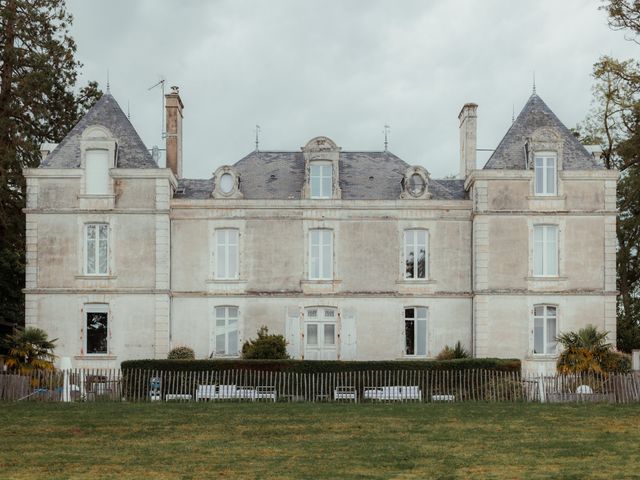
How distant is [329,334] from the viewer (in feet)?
126

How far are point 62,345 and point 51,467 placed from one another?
17740mm

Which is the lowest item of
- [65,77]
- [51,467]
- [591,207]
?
[51,467]

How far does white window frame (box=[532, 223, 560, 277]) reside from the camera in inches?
1487

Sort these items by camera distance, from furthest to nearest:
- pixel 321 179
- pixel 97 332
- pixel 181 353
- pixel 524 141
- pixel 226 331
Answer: pixel 321 179 < pixel 524 141 < pixel 226 331 < pixel 97 332 < pixel 181 353

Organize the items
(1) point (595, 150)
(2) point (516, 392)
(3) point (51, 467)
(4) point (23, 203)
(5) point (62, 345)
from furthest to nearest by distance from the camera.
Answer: (4) point (23, 203)
(1) point (595, 150)
(5) point (62, 345)
(2) point (516, 392)
(3) point (51, 467)

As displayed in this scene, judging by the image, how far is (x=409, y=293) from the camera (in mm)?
38344

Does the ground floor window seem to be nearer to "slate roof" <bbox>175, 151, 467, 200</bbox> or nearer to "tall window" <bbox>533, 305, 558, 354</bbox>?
"slate roof" <bbox>175, 151, 467, 200</bbox>

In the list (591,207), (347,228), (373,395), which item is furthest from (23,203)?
(591,207)

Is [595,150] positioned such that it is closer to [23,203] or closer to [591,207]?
[591,207]

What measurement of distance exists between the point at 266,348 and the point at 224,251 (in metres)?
4.17

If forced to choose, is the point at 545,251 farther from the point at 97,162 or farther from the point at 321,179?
the point at 97,162

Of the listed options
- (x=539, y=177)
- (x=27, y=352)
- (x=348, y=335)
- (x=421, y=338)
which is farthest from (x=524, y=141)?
(x=27, y=352)

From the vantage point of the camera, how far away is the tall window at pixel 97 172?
124 ft

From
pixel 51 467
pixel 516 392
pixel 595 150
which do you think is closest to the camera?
pixel 51 467
